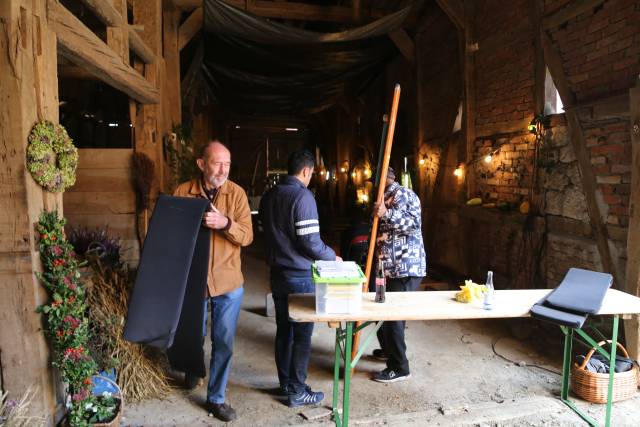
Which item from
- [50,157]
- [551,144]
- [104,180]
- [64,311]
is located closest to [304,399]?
[64,311]

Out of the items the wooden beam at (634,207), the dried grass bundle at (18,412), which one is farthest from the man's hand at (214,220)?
the wooden beam at (634,207)

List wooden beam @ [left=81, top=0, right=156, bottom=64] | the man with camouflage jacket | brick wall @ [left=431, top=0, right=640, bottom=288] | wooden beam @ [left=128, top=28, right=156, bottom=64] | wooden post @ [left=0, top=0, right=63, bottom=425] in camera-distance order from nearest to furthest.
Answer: wooden post @ [left=0, top=0, right=63, bottom=425] → wooden beam @ [left=81, top=0, right=156, bottom=64] → the man with camouflage jacket → brick wall @ [left=431, top=0, right=640, bottom=288] → wooden beam @ [left=128, top=28, right=156, bottom=64]

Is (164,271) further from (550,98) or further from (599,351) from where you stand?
(550,98)

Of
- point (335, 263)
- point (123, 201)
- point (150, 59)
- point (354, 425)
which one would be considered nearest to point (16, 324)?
point (335, 263)

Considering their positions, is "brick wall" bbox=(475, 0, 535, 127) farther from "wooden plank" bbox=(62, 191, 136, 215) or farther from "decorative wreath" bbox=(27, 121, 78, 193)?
"decorative wreath" bbox=(27, 121, 78, 193)

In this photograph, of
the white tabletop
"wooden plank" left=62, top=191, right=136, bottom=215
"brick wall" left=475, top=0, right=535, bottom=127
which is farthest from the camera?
"brick wall" left=475, top=0, right=535, bottom=127

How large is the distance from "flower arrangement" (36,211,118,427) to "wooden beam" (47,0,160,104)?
110 centimetres

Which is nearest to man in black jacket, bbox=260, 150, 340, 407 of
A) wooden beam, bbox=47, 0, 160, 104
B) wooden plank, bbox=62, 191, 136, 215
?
wooden beam, bbox=47, 0, 160, 104

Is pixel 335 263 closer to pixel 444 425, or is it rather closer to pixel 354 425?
pixel 354 425

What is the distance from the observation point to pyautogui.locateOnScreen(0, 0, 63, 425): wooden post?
2.18m

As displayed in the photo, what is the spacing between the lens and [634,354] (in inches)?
140

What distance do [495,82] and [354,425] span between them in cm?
479

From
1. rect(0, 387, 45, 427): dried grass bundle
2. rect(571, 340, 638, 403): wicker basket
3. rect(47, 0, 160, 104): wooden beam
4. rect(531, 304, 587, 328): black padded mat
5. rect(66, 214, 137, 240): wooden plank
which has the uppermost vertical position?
rect(47, 0, 160, 104): wooden beam

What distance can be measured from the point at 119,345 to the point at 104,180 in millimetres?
2237
